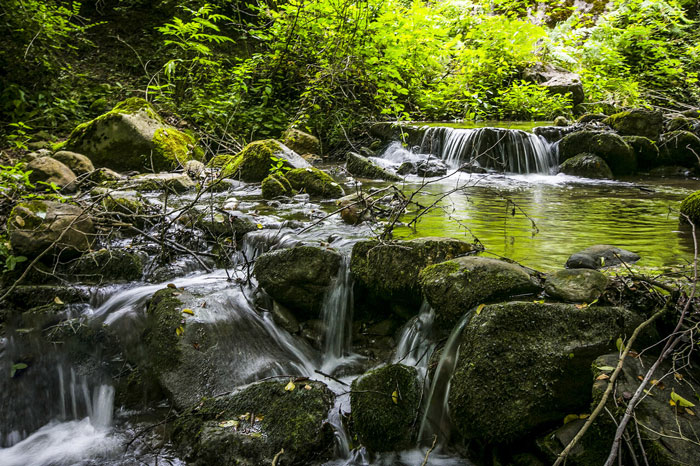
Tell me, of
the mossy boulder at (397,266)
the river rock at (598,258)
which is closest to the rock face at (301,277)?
the mossy boulder at (397,266)

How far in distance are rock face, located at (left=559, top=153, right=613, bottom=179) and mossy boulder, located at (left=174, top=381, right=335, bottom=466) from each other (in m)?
7.93

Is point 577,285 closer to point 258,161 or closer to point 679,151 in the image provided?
point 258,161

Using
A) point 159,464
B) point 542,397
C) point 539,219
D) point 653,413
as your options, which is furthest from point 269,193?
point 653,413

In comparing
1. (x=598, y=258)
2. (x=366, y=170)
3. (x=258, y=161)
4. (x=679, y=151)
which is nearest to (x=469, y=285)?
(x=598, y=258)

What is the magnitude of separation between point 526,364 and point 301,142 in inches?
360

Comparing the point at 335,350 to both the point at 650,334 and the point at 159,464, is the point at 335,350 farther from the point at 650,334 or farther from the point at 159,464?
the point at 650,334

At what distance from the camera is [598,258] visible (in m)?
3.29

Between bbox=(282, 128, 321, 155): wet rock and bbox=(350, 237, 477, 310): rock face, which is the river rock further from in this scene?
bbox=(282, 128, 321, 155): wet rock

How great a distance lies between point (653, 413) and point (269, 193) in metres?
5.78

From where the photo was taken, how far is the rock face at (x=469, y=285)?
276 centimetres

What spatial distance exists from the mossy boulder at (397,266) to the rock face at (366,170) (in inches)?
185

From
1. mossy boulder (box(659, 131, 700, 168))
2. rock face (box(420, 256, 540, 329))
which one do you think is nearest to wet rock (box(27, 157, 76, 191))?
rock face (box(420, 256, 540, 329))

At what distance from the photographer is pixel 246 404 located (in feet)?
9.16

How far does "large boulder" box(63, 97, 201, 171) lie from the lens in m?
8.58
